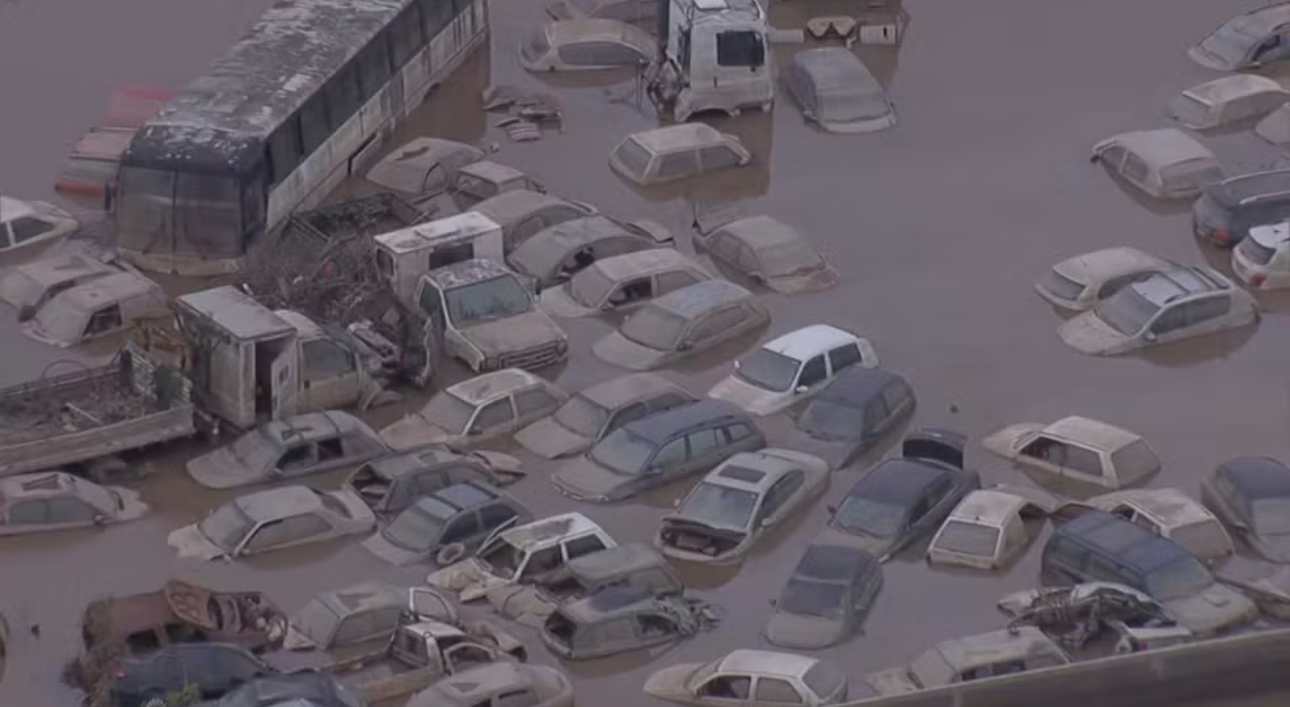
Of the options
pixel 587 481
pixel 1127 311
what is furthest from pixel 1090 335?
pixel 587 481

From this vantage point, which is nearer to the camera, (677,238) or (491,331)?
(491,331)

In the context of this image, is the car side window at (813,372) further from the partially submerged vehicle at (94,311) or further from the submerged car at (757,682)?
the partially submerged vehicle at (94,311)

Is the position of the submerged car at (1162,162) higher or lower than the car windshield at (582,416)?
higher

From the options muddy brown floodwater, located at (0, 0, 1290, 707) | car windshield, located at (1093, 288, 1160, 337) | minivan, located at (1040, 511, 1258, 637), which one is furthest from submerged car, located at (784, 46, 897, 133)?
minivan, located at (1040, 511, 1258, 637)

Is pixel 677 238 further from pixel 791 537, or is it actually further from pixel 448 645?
pixel 448 645

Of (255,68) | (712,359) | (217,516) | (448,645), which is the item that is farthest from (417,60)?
(448,645)

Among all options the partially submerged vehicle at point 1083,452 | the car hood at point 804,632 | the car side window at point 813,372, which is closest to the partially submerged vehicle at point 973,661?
the car hood at point 804,632
